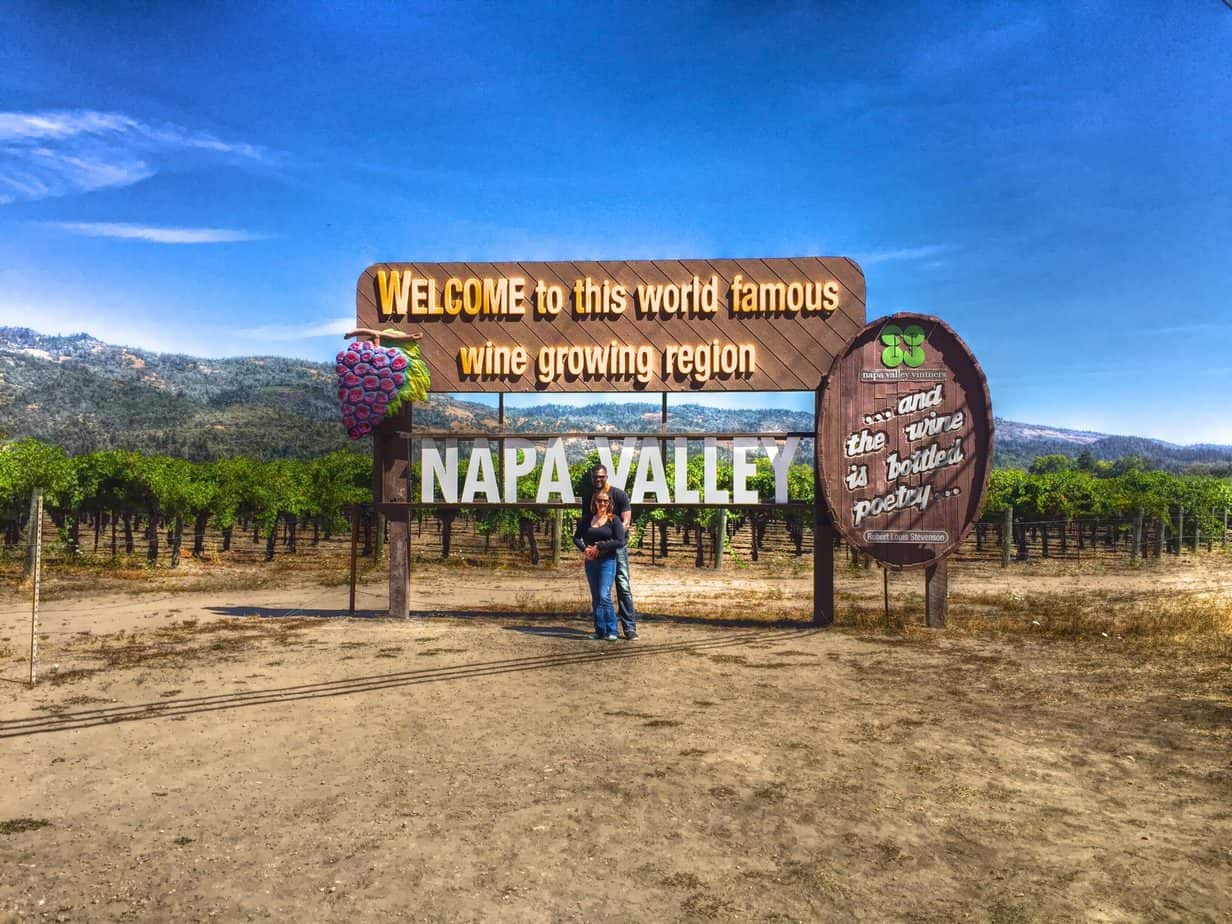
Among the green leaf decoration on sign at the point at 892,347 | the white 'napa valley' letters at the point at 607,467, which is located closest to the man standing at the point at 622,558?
the white 'napa valley' letters at the point at 607,467

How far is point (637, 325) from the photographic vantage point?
12711 millimetres

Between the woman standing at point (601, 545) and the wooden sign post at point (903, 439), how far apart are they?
10.4 ft

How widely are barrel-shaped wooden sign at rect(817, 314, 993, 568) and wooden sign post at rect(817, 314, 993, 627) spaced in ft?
0.05

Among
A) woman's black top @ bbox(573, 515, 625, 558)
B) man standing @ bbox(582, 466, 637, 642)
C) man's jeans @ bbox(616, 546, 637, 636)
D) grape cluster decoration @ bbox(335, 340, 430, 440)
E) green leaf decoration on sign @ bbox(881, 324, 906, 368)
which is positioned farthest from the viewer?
grape cluster decoration @ bbox(335, 340, 430, 440)

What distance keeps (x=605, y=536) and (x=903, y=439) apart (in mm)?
4476

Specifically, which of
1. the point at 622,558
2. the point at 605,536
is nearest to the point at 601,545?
the point at 605,536

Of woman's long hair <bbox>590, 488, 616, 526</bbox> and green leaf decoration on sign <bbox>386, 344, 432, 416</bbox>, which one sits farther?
green leaf decoration on sign <bbox>386, 344, 432, 416</bbox>

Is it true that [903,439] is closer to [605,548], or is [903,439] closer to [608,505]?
[608,505]

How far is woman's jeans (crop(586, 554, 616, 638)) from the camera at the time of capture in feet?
34.3

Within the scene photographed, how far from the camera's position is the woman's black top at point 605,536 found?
10367mm

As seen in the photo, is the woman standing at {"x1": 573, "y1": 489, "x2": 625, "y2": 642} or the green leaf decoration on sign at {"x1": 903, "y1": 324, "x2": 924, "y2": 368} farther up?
the green leaf decoration on sign at {"x1": 903, "y1": 324, "x2": 924, "y2": 368}

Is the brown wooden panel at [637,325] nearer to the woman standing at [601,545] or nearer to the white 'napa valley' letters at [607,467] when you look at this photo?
the white 'napa valley' letters at [607,467]

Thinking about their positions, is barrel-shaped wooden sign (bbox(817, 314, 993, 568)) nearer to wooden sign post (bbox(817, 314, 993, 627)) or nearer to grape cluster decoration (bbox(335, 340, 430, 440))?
wooden sign post (bbox(817, 314, 993, 627))

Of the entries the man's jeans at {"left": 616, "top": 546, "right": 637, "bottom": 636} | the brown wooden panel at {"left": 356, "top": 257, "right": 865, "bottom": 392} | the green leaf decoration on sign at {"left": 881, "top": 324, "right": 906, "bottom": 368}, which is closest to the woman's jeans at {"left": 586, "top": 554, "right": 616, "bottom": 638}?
the man's jeans at {"left": 616, "top": 546, "right": 637, "bottom": 636}
